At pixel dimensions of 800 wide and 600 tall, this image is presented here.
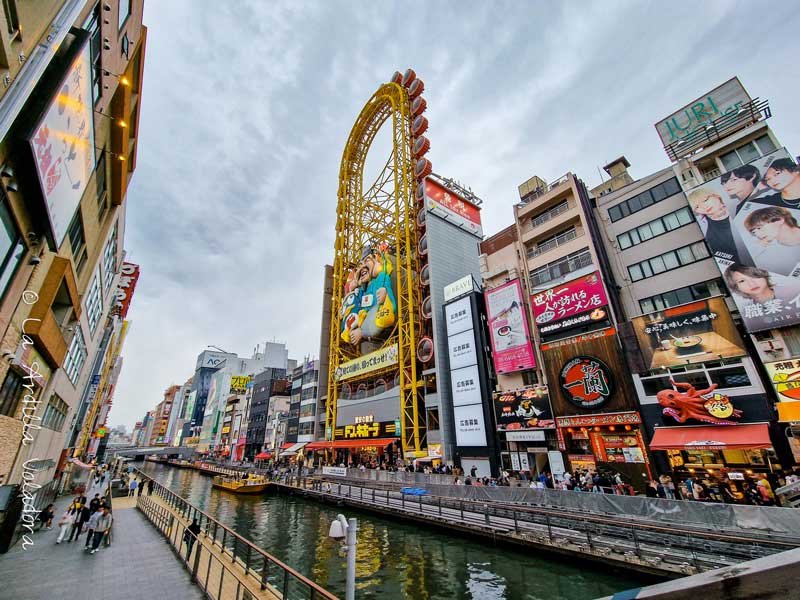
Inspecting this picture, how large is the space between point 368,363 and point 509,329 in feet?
→ 69.9

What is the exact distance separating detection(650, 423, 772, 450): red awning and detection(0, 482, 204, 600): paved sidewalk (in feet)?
76.8

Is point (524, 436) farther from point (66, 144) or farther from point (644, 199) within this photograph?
point (66, 144)

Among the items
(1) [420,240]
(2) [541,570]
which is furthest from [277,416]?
(2) [541,570]

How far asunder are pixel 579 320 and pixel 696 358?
7.44m

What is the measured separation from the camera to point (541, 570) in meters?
13.7

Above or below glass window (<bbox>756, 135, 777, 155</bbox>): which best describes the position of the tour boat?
below

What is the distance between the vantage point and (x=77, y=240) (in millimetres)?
15547

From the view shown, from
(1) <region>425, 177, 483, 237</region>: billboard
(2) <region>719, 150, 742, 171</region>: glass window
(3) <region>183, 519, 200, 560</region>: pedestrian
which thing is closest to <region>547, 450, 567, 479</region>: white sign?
(2) <region>719, 150, 742, 171</region>: glass window

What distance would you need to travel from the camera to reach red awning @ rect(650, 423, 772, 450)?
18.2 m

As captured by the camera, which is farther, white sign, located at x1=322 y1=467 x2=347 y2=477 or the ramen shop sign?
white sign, located at x1=322 y1=467 x2=347 y2=477

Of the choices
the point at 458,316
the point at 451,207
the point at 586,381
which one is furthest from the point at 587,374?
the point at 451,207

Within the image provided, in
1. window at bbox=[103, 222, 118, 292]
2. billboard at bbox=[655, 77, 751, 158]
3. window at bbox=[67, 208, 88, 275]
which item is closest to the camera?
window at bbox=[67, 208, 88, 275]

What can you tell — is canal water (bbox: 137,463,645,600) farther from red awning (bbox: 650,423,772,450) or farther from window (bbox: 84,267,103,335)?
window (bbox: 84,267,103,335)

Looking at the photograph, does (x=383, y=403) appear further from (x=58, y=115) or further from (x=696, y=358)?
(x=58, y=115)
